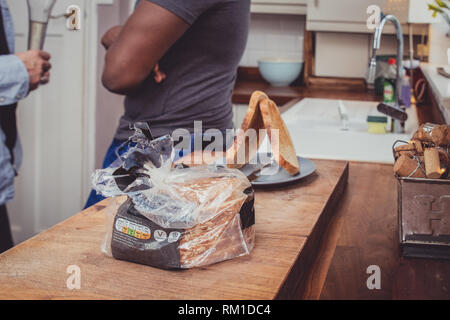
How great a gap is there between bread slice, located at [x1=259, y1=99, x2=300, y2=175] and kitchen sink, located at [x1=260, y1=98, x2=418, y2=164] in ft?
1.03

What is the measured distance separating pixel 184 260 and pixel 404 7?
2.75 meters

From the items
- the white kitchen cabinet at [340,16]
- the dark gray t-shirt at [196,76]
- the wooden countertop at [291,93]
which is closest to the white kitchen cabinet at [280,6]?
the white kitchen cabinet at [340,16]

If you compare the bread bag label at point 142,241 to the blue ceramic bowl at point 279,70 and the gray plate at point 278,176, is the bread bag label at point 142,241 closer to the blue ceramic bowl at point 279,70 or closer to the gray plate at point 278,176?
the gray plate at point 278,176

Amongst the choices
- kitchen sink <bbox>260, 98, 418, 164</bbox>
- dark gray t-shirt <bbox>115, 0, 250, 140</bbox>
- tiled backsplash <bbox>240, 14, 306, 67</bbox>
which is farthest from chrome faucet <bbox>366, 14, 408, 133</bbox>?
tiled backsplash <bbox>240, 14, 306, 67</bbox>

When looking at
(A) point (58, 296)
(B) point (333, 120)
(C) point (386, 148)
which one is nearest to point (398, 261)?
(A) point (58, 296)

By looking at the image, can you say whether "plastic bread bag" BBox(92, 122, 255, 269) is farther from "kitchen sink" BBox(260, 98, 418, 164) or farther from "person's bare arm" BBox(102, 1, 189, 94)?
"kitchen sink" BBox(260, 98, 418, 164)

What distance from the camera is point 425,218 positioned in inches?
35.1

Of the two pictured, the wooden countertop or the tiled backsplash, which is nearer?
the wooden countertop

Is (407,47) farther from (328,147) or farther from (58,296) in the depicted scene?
(58,296)

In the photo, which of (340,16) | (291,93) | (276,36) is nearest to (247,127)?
(291,93)

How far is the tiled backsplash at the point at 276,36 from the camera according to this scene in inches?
151

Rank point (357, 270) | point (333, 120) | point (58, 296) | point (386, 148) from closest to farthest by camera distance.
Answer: point (58, 296) < point (357, 270) < point (386, 148) < point (333, 120)

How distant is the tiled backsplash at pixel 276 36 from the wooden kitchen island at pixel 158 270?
295 centimetres

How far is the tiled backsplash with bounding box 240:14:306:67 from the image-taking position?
3826mm
